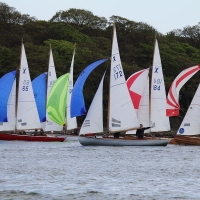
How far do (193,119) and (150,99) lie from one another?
15.6 ft

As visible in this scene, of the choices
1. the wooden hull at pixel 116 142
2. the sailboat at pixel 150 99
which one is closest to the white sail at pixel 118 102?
the wooden hull at pixel 116 142

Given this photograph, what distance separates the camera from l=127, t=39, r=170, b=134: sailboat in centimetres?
5456

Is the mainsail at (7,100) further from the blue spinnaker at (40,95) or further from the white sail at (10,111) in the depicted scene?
the blue spinnaker at (40,95)

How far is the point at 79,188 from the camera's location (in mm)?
28844

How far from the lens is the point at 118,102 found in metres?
49.3

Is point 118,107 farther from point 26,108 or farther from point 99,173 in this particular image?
point 99,173

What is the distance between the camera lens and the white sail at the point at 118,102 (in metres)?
49.2

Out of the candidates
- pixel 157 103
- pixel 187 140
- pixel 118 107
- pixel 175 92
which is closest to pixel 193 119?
pixel 187 140

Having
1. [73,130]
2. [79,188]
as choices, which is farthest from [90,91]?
[79,188]

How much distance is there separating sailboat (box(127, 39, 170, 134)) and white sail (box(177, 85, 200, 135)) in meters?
3.15

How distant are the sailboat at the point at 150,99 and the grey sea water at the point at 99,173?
639 cm

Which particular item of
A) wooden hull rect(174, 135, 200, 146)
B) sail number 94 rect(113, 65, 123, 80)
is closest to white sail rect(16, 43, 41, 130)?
sail number 94 rect(113, 65, 123, 80)

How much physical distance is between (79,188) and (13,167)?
7.60 m

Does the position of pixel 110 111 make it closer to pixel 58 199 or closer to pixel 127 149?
pixel 127 149
